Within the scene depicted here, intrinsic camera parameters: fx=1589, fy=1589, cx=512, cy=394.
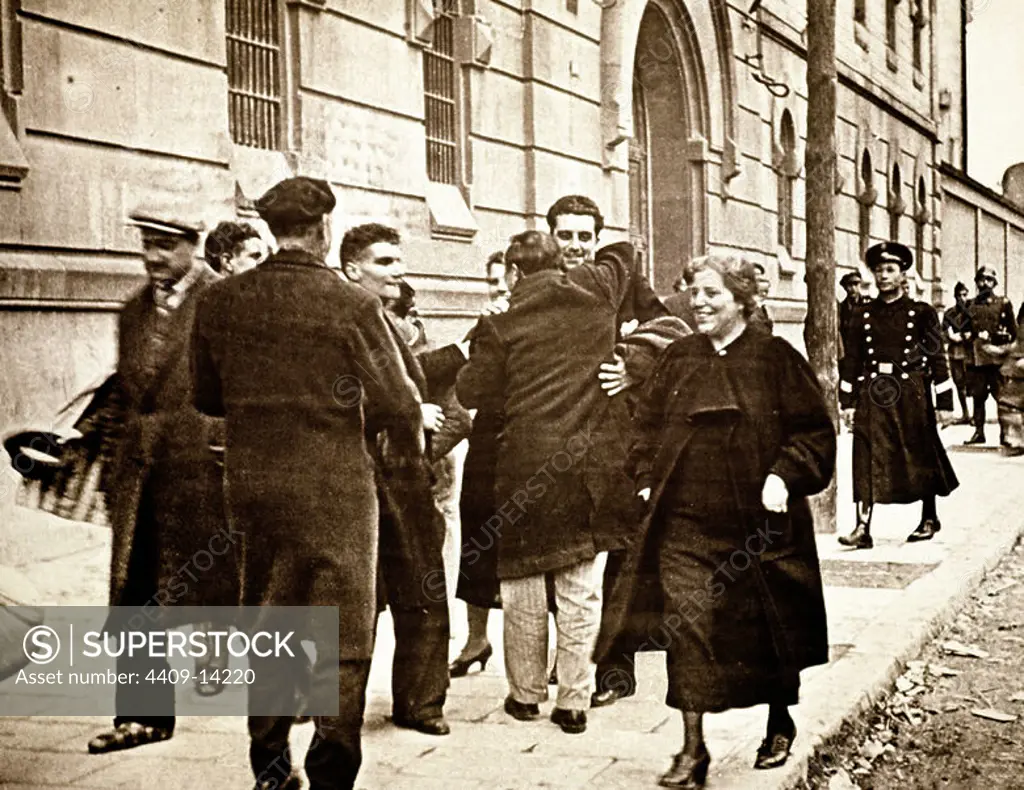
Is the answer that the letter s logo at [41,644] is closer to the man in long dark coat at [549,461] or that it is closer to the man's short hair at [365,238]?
the man's short hair at [365,238]

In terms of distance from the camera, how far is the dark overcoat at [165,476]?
4.27 meters

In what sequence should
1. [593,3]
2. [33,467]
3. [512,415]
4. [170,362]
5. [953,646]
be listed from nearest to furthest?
[33,467], [170,362], [512,415], [953,646], [593,3]

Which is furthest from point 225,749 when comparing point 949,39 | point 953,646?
point 949,39

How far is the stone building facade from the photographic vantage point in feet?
13.5

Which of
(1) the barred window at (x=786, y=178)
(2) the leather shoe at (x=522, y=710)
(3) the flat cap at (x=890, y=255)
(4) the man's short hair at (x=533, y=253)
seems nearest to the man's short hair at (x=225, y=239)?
(4) the man's short hair at (x=533, y=253)

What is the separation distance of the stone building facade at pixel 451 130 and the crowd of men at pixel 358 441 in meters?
0.30

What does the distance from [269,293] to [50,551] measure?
2.74 ft

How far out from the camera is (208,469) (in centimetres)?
452

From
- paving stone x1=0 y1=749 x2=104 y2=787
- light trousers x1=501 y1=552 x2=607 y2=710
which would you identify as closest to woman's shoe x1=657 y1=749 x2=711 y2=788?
light trousers x1=501 y1=552 x2=607 y2=710

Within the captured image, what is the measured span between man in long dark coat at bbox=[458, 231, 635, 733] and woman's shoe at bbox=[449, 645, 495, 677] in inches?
22.7

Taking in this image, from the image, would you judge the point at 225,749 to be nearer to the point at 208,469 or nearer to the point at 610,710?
the point at 208,469

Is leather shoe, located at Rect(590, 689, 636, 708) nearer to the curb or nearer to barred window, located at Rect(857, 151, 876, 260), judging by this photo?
the curb

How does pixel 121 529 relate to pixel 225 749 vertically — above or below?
above

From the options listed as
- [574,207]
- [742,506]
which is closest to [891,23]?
[574,207]
